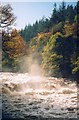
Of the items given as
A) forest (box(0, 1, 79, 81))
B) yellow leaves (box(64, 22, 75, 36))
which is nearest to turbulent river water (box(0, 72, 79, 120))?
forest (box(0, 1, 79, 81))

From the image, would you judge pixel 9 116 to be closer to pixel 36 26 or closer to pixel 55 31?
pixel 55 31

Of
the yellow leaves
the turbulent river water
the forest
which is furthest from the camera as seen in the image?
the yellow leaves

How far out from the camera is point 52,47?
20875mm

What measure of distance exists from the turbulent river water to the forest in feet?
8.41

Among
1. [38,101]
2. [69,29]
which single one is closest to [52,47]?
[69,29]

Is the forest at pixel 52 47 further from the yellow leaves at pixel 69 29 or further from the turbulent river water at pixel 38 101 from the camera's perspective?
the turbulent river water at pixel 38 101

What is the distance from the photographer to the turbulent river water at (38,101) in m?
10.4

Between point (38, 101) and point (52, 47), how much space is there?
29.2 ft

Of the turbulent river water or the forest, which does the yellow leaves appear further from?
the turbulent river water

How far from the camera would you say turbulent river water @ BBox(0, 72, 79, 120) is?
10.4 m

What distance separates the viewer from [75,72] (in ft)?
61.3

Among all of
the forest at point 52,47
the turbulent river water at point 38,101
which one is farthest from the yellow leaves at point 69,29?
the turbulent river water at point 38,101

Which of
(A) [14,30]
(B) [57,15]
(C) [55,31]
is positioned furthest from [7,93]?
(B) [57,15]

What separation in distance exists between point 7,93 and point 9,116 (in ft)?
12.9
